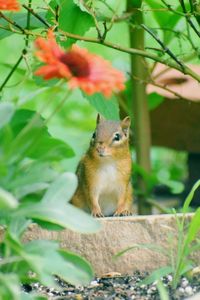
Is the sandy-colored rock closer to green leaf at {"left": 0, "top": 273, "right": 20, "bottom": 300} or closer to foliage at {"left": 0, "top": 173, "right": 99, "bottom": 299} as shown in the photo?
foliage at {"left": 0, "top": 173, "right": 99, "bottom": 299}

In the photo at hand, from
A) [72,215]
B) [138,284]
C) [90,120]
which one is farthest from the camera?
[90,120]

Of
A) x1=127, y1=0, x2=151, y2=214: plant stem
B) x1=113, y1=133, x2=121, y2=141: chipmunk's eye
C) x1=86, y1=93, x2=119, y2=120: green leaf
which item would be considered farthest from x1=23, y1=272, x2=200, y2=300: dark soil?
x1=127, y1=0, x2=151, y2=214: plant stem

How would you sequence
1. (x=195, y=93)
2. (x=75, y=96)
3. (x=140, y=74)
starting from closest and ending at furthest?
(x=140, y=74) → (x=195, y=93) → (x=75, y=96)

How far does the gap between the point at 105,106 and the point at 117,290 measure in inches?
31.2

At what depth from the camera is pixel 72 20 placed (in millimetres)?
4129

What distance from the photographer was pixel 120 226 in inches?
153

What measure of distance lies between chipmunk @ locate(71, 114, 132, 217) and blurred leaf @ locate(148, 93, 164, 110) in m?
1.05

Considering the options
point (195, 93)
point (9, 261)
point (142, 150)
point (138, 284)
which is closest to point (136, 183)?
point (142, 150)

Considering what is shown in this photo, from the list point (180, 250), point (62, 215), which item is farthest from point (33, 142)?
point (180, 250)

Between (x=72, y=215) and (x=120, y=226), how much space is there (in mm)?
1121

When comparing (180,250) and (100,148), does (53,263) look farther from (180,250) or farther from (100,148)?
(100,148)

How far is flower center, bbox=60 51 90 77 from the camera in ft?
8.34

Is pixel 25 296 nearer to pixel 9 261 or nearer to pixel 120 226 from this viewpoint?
pixel 9 261

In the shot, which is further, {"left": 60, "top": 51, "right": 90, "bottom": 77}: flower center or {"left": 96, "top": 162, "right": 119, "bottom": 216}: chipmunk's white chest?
{"left": 96, "top": 162, "right": 119, "bottom": 216}: chipmunk's white chest
